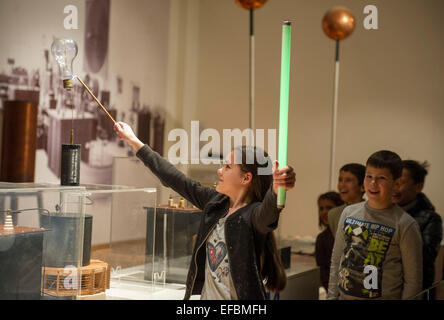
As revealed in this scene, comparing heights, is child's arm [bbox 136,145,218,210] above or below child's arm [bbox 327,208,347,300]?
above

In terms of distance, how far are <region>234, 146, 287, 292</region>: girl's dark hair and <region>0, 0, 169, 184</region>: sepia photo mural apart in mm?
3151

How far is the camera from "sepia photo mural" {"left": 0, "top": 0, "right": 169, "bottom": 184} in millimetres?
4488

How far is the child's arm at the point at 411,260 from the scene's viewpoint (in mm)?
1974

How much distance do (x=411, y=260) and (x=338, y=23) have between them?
Answer: 112 cm

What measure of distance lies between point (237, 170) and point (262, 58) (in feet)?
14.0

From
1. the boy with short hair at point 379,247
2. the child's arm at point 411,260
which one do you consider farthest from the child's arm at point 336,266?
the child's arm at point 411,260

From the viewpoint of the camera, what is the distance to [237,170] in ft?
5.90

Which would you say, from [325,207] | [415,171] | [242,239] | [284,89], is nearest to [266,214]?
[242,239]

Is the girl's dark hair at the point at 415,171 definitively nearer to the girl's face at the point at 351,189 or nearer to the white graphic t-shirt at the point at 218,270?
the girl's face at the point at 351,189

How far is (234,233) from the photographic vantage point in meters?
1.68

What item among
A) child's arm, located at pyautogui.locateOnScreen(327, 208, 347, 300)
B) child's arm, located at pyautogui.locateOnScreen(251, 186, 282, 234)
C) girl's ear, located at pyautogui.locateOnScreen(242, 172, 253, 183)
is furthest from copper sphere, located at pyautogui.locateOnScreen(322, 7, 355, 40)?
child's arm, located at pyautogui.locateOnScreen(251, 186, 282, 234)

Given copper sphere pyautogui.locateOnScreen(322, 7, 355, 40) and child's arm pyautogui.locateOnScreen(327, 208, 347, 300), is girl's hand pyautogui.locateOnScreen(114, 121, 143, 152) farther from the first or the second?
copper sphere pyautogui.locateOnScreen(322, 7, 355, 40)

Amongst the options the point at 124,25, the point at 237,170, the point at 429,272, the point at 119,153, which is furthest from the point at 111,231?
the point at 124,25

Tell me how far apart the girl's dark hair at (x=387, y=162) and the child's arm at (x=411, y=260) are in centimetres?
21
